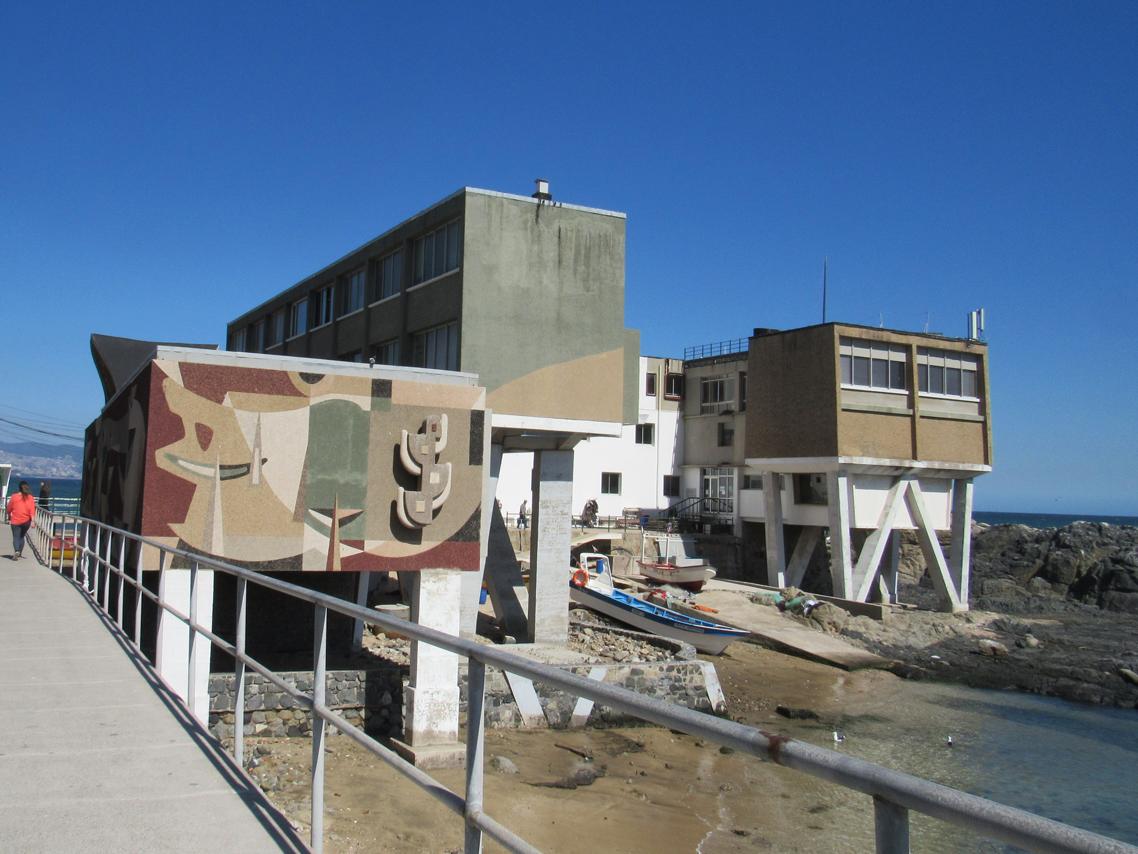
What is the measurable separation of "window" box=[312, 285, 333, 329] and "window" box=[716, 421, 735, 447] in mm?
24621

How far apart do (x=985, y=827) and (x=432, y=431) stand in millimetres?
16550

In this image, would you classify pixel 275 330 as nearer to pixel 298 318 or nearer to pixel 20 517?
pixel 298 318

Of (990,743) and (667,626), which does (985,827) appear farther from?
(667,626)

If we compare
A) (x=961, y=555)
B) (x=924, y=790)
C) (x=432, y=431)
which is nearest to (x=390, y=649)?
(x=432, y=431)

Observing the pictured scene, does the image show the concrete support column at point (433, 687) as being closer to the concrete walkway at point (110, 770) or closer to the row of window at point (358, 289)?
the concrete walkway at point (110, 770)

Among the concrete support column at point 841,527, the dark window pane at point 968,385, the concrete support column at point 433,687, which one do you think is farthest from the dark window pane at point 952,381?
the concrete support column at point 433,687

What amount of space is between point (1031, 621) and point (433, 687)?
3432 cm

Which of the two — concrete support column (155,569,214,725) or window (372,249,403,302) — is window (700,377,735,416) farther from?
concrete support column (155,569,214,725)

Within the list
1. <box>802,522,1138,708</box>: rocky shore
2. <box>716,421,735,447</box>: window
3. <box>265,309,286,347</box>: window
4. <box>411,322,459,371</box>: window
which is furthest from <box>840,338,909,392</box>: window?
<box>265,309,286,347</box>: window

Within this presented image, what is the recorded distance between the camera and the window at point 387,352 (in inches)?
1071

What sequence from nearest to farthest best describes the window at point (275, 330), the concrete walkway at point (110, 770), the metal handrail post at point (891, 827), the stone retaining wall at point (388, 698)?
1. the metal handrail post at point (891, 827)
2. the concrete walkway at point (110, 770)
3. the stone retaining wall at point (388, 698)
4. the window at point (275, 330)

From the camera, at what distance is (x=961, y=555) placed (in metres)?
42.7

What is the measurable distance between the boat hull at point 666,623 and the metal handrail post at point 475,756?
2641 cm

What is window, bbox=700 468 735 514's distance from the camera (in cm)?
5031
